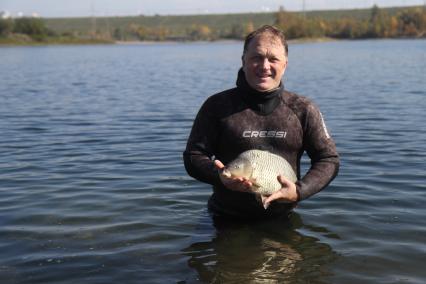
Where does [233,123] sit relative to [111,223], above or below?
above

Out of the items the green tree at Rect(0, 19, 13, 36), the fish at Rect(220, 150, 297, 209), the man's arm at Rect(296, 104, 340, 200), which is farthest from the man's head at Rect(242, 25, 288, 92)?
the green tree at Rect(0, 19, 13, 36)

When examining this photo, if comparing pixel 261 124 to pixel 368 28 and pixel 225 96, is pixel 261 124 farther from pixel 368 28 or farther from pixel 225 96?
pixel 368 28

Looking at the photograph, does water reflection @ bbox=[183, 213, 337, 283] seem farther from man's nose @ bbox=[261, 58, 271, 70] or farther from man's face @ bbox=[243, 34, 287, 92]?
man's nose @ bbox=[261, 58, 271, 70]

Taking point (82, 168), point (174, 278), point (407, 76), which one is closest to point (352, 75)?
point (407, 76)

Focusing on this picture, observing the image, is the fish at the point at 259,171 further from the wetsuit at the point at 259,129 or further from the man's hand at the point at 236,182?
the wetsuit at the point at 259,129

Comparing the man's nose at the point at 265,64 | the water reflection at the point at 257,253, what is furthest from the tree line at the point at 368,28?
the man's nose at the point at 265,64

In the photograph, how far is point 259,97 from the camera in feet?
20.3

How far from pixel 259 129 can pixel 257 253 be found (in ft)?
4.55

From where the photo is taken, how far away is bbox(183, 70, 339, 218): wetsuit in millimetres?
6191

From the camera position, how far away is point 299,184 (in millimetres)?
5840

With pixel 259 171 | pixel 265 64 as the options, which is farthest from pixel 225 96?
pixel 259 171

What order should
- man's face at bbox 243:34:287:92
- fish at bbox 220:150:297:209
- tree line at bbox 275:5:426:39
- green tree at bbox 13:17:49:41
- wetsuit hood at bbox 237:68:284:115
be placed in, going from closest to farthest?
fish at bbox 220:150:297:209
man's face at bbox 243:34:287:92
wetsuit hood at bbox 237:68:284:115
green tree at bbox 13:17:49:41
tree line at bbox 275:5:426:39

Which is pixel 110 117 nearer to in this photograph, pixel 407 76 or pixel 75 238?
pixel 75 238

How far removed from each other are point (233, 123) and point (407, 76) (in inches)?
1042
